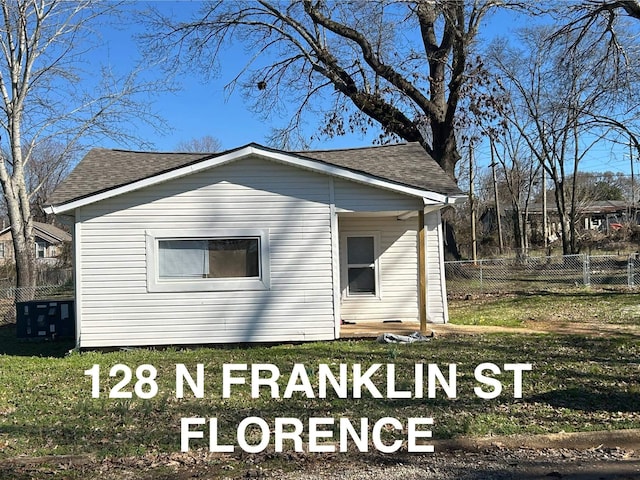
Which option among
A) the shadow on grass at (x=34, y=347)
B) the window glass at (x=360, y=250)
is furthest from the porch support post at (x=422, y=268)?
the shadow on grass at (x=34, y=347)

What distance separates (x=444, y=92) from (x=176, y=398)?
1590 cm

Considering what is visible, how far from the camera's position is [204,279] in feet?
32.4

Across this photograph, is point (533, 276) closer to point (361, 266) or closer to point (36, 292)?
point (361, 266)

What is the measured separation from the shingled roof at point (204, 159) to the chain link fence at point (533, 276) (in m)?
7.73

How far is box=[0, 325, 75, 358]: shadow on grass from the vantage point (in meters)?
10.4

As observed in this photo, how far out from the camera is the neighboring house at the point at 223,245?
9797 millimetres

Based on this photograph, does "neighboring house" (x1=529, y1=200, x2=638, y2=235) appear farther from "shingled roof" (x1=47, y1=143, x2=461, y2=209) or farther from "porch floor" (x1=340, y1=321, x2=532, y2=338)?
"porch floor" (x1=340, y1=321, x2=532, y2=338)

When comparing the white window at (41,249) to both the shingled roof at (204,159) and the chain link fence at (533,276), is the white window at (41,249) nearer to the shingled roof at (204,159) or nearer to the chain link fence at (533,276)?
the chain link fence at (533,276)

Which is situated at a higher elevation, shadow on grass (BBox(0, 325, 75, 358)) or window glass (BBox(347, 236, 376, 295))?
window glass (BBox(347, 236, 376, 295))

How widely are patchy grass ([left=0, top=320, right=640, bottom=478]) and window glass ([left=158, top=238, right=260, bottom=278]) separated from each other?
1.28 meters

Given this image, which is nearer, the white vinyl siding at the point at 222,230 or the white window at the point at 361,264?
the white vinyl siding at the point at 222,230

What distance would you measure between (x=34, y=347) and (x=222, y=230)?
4.61 meters

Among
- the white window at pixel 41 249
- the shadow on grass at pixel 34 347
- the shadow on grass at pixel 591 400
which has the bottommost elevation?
the shadow on grass at pixel 591 400

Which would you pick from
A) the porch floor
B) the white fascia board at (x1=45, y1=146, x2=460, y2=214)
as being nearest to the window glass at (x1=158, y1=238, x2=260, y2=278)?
the white fascia board at (x1=45, y1=146, x2=460, y2=214)
